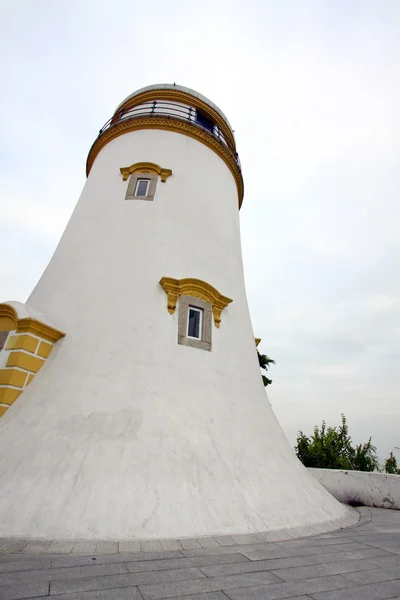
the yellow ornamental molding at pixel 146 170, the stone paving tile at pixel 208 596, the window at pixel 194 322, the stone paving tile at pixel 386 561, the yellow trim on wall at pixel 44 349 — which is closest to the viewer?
the stone paving tile at pixel 208 596

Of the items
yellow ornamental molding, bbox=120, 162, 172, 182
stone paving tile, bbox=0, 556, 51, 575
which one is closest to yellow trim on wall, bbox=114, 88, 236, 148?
yellow ornamental molding, bbox=120, 162, 172, 182

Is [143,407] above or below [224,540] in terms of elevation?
above

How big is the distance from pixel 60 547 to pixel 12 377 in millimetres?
3063

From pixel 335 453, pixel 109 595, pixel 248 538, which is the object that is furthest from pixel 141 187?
pixel 335 453

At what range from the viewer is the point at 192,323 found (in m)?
7.06

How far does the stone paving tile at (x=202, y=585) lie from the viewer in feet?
9.09

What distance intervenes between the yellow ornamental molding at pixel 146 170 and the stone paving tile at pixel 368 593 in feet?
28.4

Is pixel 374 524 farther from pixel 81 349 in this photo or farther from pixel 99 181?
pixel 99 181

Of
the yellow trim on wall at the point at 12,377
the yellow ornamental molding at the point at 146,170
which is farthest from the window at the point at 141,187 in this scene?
the yellow trim on wall at the point at 12,377

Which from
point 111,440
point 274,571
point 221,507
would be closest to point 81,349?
point 111,440

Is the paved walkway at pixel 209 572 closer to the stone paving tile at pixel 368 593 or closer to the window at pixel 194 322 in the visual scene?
the stone paving tile at pixel 368 593

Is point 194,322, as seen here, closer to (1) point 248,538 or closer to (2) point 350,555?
(1) point 248,538

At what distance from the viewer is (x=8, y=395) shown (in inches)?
228

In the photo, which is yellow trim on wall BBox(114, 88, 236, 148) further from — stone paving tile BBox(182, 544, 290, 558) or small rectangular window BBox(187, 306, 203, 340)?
stone paving tile BBox(182, 544, 290, 558)
